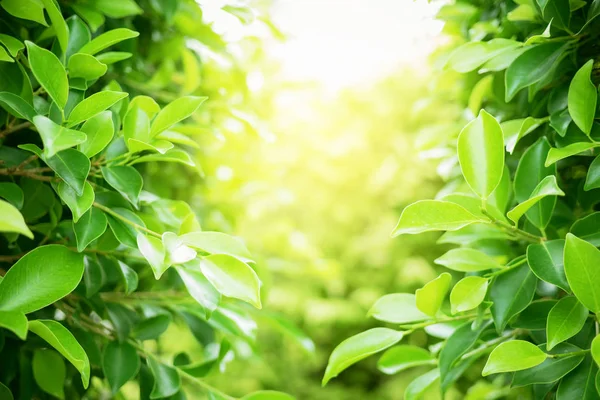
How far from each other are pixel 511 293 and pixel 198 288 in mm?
369

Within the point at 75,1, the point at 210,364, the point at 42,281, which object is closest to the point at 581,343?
the point at 210,364

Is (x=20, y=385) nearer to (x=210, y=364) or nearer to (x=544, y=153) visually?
(x=210, y=364)

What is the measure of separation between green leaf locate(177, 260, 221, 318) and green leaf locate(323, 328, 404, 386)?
156mm

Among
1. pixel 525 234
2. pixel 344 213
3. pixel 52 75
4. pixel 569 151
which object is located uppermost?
pixel 52 75

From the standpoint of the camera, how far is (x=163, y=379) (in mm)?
715

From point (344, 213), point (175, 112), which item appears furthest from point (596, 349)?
point (344, 213)

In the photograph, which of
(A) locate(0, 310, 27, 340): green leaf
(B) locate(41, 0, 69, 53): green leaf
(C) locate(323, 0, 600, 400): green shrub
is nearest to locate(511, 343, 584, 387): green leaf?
(C) locate(323, 0, 600, 400): green shrub

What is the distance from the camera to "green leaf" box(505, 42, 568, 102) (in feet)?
2.13

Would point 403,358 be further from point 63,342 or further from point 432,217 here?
point 63,342

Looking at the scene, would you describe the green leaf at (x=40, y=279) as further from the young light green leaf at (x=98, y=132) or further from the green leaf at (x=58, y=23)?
the green leaf at (x=58, y=23)

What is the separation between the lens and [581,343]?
2.06ft

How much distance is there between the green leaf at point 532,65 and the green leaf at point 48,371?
2.27 feet

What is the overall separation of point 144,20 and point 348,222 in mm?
2536

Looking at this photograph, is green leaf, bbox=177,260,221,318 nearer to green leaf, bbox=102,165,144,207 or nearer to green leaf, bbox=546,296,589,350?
green leaf, bbox=102,165,144,207
